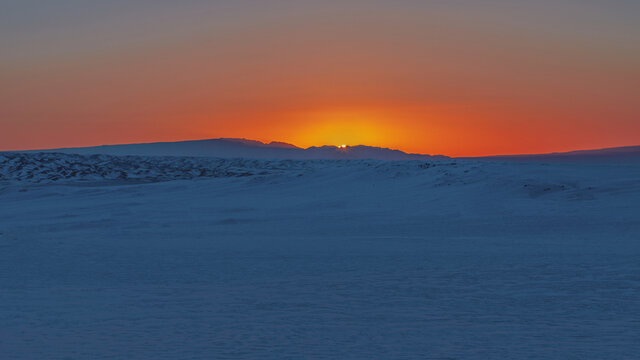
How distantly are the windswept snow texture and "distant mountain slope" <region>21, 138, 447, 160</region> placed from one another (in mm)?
47957

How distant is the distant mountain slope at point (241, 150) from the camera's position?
63.2 metres

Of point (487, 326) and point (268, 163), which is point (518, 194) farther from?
point (268, 163)

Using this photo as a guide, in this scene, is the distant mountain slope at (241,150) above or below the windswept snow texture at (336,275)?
above

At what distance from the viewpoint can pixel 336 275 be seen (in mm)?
6492

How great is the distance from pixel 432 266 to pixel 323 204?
7262 millimetres

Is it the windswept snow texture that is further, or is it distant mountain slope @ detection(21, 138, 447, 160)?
distant mountain slope @ detection(21, 138, 447, 160)

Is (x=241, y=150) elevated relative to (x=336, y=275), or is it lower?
elevated

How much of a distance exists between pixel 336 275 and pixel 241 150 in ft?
203

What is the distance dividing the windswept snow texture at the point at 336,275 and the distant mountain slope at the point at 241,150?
157 feet

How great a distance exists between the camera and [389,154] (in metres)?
69.4

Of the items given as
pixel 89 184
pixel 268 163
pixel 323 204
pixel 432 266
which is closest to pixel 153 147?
pixel 268 163

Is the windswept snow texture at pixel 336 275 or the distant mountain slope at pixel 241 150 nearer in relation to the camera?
the windswept snow texture at pixel 336 275

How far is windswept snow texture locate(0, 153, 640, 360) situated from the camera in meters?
4.25

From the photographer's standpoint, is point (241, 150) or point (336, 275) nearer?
point (336, 275)
